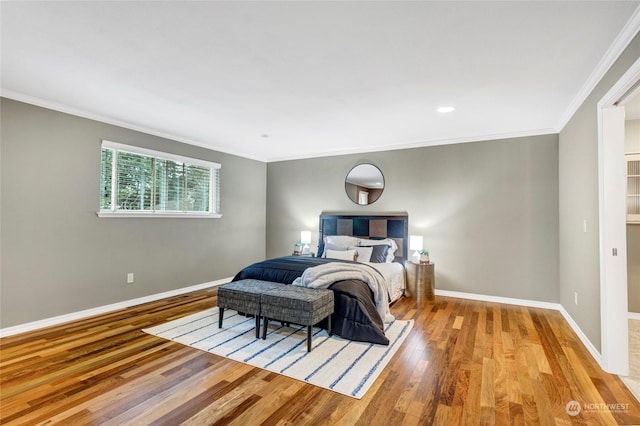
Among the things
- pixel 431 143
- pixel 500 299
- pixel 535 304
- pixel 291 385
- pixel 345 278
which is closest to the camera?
pixel 291 385

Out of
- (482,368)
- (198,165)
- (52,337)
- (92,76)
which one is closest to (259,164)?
(198,165)

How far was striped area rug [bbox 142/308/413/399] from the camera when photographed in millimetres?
2387

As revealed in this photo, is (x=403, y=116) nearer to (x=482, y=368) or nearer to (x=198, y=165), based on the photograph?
(x=482, y=368)

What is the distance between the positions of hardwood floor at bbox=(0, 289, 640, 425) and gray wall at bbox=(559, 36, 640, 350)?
1.59 ft

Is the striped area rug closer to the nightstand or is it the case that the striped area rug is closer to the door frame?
the nightstand

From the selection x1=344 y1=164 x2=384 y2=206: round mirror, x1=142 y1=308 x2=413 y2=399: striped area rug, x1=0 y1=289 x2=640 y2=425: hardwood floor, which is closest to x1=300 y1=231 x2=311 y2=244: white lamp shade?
x1=344 y1=164 x2=384 y2=206: round mirror

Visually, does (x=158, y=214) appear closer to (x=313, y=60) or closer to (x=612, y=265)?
(x=313, y=60)

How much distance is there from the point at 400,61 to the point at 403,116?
4.50 ft

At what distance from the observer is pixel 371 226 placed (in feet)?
17.7

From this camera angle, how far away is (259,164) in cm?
642

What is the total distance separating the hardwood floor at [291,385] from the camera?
1.92 m

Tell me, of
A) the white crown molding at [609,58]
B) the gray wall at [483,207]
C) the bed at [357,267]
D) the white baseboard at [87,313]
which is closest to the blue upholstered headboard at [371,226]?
the bed at [357,267]

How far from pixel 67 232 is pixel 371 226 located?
4258 millimetres

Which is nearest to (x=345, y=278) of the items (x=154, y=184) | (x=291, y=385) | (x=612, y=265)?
(x=291, y=385)
